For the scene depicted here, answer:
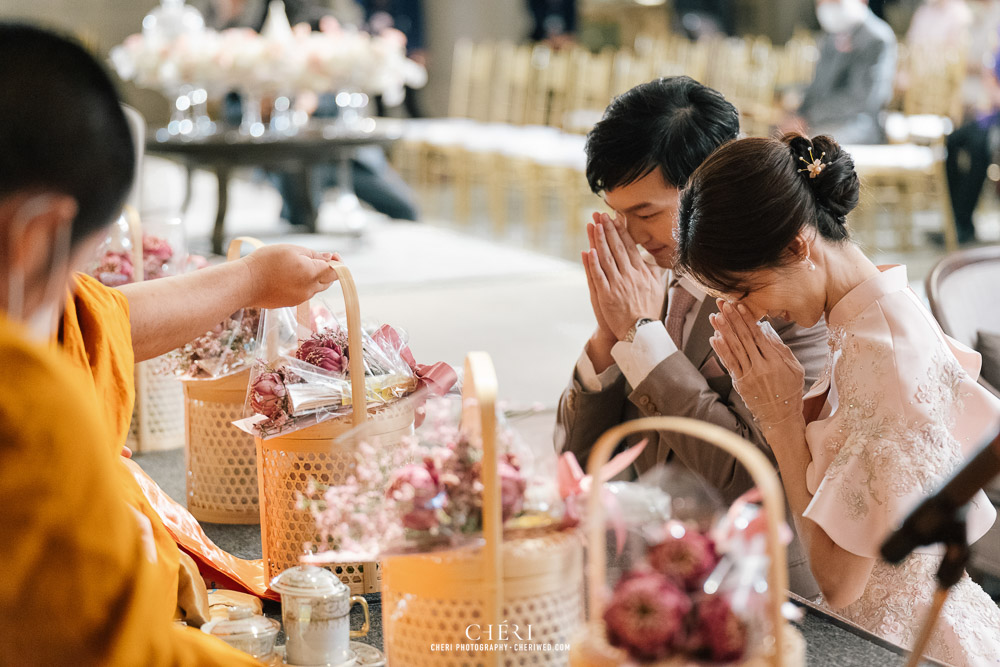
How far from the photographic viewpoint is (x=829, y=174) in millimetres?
1295

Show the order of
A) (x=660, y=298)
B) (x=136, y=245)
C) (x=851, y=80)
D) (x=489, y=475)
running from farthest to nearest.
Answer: (x=851, y=80) → (x=136, y=245) → (x=660, y=298) → (x=489, y=475)

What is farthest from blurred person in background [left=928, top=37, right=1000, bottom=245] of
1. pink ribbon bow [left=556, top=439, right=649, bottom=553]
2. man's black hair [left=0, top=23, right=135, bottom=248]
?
man's black hair [left=0, top=23, right=135, bottom=248]

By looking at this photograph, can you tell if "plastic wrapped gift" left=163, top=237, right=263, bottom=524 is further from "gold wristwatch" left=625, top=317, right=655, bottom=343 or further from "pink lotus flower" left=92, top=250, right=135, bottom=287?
"gold wristwatch" left=625, top=317, right=655, bottom=343

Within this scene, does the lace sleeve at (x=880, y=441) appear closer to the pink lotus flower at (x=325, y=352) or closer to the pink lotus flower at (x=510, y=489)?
the pink lotus flower at (x=510, y=489)

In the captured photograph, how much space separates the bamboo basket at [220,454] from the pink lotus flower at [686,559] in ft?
3.47

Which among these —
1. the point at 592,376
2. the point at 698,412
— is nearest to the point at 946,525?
the point at 698,412

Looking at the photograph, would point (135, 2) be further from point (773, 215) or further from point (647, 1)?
point (773, 215)

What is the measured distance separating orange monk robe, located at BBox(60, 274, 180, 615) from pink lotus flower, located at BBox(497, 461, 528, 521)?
1.19ft

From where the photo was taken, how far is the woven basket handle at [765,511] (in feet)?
2.32

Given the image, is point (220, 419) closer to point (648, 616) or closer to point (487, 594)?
point (487, 594)

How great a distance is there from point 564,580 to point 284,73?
4523mm

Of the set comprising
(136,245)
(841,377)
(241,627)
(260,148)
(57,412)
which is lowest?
(260,148)

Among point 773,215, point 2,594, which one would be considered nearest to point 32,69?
point 2,594

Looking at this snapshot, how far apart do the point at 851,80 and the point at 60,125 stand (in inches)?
226
